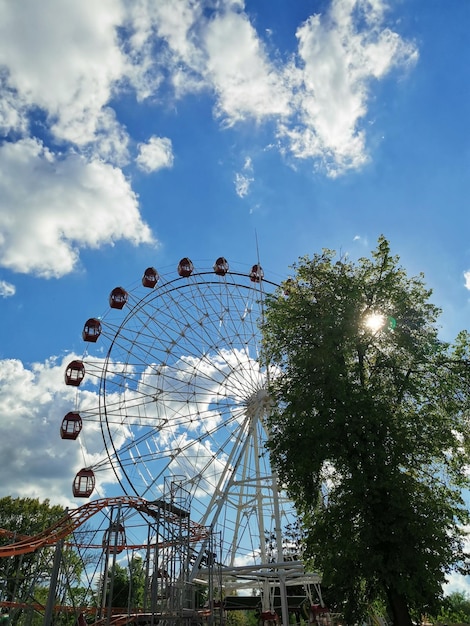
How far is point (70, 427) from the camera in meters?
26.4

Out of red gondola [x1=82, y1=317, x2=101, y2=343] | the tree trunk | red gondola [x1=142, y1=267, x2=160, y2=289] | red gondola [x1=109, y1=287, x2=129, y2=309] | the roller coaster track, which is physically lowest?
the tree trunk

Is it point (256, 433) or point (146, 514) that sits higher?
point (256, 433)

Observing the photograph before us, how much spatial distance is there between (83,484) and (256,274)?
55.8 ft

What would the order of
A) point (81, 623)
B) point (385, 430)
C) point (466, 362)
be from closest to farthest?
1. point (385, 430)
2. point (466, 362)
3. point (81, 623)

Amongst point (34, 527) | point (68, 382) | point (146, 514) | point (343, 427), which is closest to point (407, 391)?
point (343, 427)

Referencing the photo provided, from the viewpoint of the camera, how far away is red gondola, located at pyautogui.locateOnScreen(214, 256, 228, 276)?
106 ft

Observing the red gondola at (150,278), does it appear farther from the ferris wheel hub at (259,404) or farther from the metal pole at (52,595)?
the metal pole at (52,595)

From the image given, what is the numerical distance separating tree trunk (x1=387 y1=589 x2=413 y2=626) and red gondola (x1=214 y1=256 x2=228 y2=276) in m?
21.8

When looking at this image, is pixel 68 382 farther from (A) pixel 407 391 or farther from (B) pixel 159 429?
(A) pixel 407 391

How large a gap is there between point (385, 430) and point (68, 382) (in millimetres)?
18933

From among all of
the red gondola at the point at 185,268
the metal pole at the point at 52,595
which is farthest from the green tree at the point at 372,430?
the red gondola at the point at 185,268

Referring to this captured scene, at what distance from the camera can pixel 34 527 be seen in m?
41.2

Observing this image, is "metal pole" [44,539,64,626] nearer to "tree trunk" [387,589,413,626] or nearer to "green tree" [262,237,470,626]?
"green tree" [262,237,470,626]

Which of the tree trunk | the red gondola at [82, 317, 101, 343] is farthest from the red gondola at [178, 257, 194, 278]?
the tree trunk
